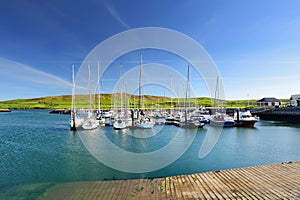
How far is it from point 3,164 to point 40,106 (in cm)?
15246

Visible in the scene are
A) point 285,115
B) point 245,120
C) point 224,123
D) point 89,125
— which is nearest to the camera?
point 89,125

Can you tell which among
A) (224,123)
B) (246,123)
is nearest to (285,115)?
(246,123)

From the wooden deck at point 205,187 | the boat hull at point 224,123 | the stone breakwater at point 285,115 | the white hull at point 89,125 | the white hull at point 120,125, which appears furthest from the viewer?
the stone breakwater at point 285,115

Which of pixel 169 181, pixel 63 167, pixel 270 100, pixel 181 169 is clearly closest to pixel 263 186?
pixel 169 181

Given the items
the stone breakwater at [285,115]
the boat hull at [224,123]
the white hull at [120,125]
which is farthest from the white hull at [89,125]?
the stone breakwater at [285,115]

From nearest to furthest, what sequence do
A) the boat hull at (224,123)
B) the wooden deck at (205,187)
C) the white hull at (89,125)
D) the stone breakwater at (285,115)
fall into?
the wooden deck at (205,187)
the white hull at (89,125)
the boat hull at (224,123)
the stone breakwater at (285,115)

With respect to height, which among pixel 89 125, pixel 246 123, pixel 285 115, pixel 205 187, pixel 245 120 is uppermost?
pixel 285 115

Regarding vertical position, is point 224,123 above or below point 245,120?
below

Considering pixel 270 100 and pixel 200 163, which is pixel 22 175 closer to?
pixel 200 163

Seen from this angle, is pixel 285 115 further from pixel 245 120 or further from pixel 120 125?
pixel 120 125

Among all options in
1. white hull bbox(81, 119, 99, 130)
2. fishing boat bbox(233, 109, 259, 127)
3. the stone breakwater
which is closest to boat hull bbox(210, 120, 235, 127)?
fishing boat bbox(233, 109, 259, 127)

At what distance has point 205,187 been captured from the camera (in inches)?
287

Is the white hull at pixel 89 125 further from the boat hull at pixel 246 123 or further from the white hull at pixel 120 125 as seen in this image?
the boat hull at pixel 246 123

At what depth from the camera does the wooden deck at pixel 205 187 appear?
661 centimetres
